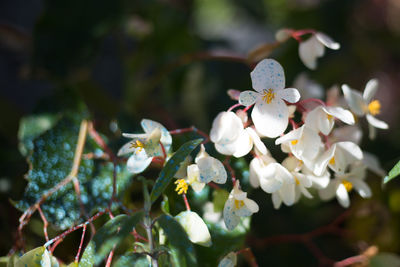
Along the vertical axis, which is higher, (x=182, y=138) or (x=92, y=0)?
(x=92, y=0)

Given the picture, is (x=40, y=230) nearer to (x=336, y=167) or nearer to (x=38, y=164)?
(x=38, y=164)

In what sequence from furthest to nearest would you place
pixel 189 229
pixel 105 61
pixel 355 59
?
pixel 355 59, pixel 105 61, pixel 189 229

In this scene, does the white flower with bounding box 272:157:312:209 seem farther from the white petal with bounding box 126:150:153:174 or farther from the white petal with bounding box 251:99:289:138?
the white petal with bounding box 126:150:153:174

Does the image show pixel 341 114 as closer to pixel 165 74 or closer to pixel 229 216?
pixel 229 216

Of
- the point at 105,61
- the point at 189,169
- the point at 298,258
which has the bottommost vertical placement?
the point at 298,258

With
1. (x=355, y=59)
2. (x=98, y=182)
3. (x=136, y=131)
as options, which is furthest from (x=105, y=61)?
(x=355, y=59)

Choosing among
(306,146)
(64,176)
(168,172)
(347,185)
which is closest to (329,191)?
(347,185)

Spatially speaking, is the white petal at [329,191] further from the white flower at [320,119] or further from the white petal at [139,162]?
the white petal at [139,162]
